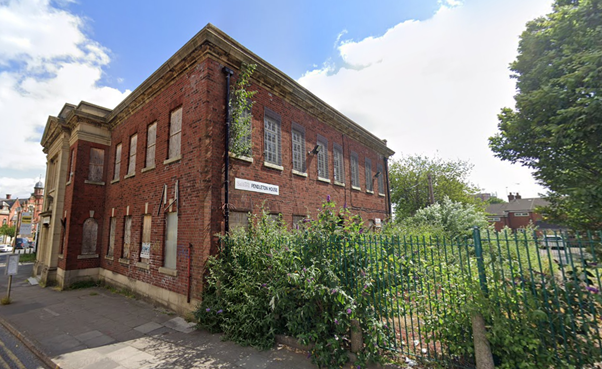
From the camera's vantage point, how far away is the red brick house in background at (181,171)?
800 centimetres

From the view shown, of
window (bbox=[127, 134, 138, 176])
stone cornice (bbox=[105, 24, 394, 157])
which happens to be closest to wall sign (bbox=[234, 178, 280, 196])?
stone cornice (bbox=[105, 24, 394, 157])

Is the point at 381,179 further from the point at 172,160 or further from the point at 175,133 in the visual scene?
the point at 172,160

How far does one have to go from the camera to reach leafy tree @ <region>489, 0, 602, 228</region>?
292 inches

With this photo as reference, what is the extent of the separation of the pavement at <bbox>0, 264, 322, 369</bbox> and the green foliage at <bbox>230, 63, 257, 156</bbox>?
16.8ft

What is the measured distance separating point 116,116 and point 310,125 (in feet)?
30.6

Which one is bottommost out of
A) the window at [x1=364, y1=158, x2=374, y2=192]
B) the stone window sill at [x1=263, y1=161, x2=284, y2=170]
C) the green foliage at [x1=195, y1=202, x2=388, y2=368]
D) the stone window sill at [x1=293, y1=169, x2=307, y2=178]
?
the green foliage at [x1=195, y1=202, x2=388, y2=368]

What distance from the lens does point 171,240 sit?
28.7 ft

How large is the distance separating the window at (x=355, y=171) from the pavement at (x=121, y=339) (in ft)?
35.8

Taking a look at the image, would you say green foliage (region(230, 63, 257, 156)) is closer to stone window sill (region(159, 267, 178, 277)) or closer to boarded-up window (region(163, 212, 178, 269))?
boarded-up window (region(163, 212, 178, 269))

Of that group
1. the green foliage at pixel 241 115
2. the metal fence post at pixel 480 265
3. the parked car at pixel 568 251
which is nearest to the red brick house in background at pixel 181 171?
the green foliage at pixel 241 115

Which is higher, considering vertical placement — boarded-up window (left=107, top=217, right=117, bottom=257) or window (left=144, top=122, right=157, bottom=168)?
window (left=144, top=122, right=157, bottom=168)

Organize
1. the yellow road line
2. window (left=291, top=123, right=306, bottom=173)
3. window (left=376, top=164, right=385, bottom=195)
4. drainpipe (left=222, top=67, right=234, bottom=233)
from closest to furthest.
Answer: the yellow road line
drainpipe (left=222, top=67, right=234, bottom=233)
window (left=291, top=123, right=306, bottom=173)
window (left=376, top=164, right=385, bottom=195)

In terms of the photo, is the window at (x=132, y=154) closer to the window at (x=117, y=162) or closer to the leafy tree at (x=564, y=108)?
the window at (x=117, y=162)

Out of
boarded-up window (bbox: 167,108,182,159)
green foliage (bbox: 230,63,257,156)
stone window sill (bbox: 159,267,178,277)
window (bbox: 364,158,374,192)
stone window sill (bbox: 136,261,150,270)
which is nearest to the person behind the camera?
stone window sill (bbox: 159,267,178,277)
